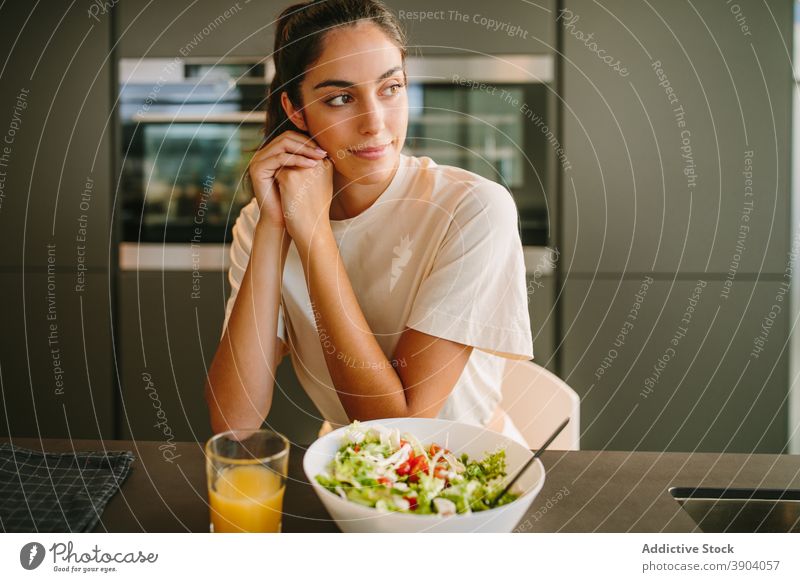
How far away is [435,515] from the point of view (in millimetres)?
381

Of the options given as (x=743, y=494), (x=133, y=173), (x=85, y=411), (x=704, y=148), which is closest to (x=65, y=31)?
(x=133, y=173)

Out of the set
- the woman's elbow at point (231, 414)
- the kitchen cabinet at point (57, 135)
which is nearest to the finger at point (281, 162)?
the woman's elbow at point (231, 414)

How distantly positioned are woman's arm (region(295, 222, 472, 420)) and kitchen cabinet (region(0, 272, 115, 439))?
3.17 feet

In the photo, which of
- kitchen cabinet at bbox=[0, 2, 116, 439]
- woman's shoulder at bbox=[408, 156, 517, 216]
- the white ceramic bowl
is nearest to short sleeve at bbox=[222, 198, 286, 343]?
woman's shoulder at bbox=[408, 156, 517, 216]

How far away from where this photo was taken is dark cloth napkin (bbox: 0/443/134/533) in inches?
18.5

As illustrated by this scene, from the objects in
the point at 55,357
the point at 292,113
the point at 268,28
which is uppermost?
the point at 268,28

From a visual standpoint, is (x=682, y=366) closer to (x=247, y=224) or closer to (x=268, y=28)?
(x=247, y=224)

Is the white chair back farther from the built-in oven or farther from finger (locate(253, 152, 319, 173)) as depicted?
the built-in oven

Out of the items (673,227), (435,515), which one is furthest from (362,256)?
(673,227)

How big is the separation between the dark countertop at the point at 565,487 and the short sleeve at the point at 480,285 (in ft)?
0.48

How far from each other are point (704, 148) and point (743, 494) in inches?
39.4

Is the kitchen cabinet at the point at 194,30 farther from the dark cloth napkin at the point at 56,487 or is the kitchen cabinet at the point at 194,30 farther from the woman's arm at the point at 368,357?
the dark cloth napkin at the point at 56,487

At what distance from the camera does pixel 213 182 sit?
145cm

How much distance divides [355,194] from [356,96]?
0.51 feet
